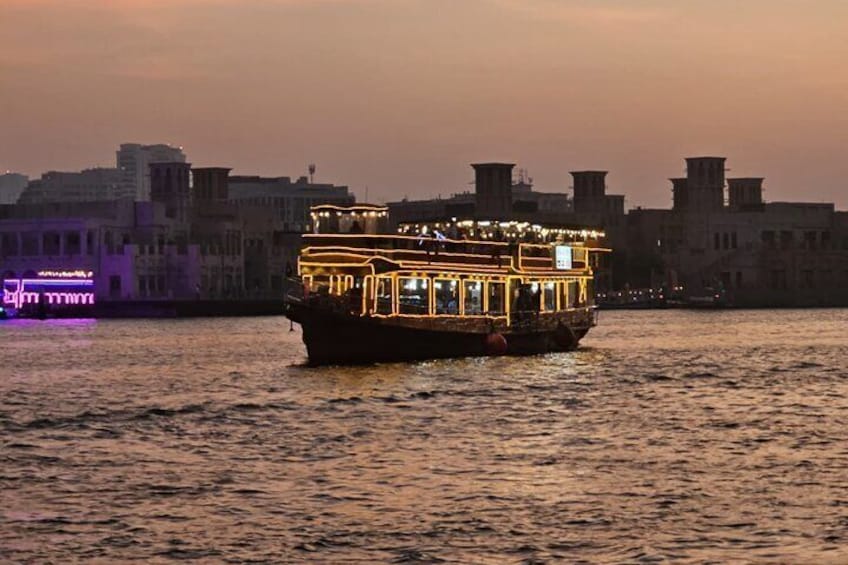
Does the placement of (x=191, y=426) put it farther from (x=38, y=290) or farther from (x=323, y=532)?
(x=38, y=290)

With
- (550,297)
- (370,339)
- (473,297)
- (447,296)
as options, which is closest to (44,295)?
(550,297)

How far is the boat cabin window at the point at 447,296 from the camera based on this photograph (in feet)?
259

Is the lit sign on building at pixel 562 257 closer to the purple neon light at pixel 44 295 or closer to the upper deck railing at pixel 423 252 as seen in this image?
the upper deck railing at pixel 423 252

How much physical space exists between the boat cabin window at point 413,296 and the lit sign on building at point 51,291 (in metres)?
119

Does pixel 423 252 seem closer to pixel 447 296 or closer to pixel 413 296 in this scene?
pixel 413 296

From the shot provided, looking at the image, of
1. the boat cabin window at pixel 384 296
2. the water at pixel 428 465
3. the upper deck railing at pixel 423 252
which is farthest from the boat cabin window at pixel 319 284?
the water at pixel 428 465

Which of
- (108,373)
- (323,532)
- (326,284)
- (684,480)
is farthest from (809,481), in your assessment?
(108,373)

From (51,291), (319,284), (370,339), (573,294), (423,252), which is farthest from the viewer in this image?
(51,291)

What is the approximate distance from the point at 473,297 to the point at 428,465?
137ft

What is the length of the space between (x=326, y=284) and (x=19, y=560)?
46808 millimetres

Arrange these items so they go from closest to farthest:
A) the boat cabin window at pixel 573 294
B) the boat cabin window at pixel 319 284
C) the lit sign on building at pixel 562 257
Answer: the boat cabin window at pixel 319 284
the lit sign on building at pixel 562 257
the boat cabin window at pixel 573 294

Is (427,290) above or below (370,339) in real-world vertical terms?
above

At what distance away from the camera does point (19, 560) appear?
29.1 m

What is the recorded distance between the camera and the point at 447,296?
79.9 meters
